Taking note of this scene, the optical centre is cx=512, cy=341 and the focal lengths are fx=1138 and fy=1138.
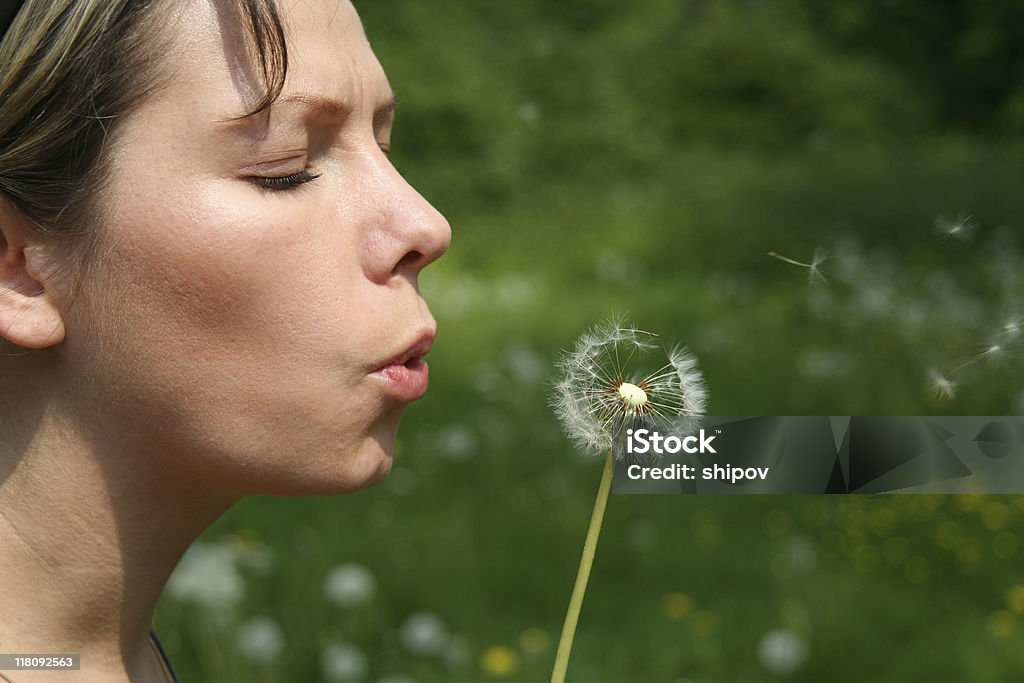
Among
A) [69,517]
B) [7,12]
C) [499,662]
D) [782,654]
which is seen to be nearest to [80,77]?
[7,12]

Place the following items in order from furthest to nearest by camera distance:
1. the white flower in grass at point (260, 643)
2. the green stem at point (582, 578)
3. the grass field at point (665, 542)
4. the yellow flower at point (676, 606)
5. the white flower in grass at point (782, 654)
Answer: the yellow flower at point (676, 606) < the grass field at point (665, 542) < the white flower in grass at point (782, 654) < the white flower in grass at point (260, 643) < the green stem at point (582, 578)

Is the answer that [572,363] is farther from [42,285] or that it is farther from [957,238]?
[42,285]

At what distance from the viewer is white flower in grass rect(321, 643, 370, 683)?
2.46m

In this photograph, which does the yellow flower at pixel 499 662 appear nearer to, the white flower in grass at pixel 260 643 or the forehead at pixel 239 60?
the white flower in grass at pixel 260 643

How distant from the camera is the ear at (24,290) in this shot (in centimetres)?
104

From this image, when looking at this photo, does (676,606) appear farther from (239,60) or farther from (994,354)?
(239,60)

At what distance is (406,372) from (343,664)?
156 centimetres

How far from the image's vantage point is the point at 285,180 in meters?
1.03

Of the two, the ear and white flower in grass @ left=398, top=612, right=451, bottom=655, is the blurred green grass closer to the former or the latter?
white flower in grass @ left=398, top=612, right=451, bottom=655

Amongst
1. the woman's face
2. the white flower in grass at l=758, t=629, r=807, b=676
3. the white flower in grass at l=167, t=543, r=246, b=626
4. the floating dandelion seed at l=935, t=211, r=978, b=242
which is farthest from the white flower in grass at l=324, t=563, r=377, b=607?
the floating dandelion seed at l=935, t=211, r=978, b=242

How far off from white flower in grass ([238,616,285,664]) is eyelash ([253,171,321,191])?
64.3 inches

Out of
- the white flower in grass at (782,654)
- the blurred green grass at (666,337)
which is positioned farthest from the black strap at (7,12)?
the white flower in grass at (782,654)

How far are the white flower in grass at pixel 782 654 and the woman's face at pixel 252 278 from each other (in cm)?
180

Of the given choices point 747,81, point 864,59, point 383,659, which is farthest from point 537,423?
point 747,81
